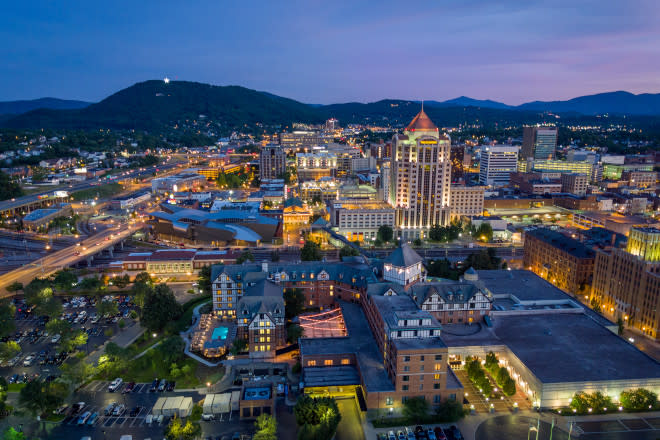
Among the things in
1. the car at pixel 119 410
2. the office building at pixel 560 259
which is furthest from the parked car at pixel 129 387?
the office building at pixel 560 259

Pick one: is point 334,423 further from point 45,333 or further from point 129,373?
point 45,333

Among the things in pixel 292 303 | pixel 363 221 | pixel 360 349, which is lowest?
pixel 360 349

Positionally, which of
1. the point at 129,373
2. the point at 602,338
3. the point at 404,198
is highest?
the point at 404,198

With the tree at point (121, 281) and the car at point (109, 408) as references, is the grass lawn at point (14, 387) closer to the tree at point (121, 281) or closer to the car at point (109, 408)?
the car at point (109, 408)

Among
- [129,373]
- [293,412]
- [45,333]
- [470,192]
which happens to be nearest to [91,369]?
[129,373]

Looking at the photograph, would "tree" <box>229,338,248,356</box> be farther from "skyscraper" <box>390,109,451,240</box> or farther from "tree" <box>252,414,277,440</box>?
"skyscraper" <box>390,109,451,240</box>

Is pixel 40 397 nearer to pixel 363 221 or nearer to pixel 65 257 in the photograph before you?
pixel 65 257

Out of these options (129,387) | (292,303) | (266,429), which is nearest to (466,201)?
(292,303)
